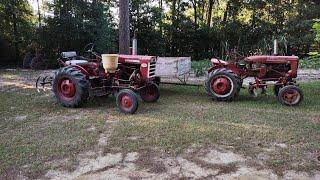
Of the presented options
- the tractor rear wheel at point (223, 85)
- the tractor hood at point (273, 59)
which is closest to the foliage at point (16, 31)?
the tractor rear wheel at point (223, 85)

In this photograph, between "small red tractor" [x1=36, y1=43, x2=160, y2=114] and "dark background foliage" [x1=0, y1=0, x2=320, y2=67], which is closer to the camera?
"small red tractor" [x1=36, y1=43, x2=160, y2=114]

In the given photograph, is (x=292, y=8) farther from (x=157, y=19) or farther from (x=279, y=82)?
(x=279, y=82)

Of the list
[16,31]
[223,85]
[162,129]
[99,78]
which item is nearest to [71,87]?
[99,78]

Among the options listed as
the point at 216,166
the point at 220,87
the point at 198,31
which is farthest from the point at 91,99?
the point at 198,31

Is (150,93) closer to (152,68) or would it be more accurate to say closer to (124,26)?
(152,68)

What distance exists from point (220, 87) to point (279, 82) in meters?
1.14

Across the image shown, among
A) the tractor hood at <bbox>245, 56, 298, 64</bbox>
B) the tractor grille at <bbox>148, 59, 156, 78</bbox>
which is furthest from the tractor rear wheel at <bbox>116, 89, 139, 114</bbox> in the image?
the tractor hood at <bbox>245, 56, 298, 64</bbox>

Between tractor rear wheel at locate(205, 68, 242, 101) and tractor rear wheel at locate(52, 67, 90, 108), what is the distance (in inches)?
95.0

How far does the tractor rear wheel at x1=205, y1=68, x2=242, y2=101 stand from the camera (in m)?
7.68

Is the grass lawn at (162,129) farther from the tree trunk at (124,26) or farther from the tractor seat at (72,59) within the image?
the tree trunk at (124,26)

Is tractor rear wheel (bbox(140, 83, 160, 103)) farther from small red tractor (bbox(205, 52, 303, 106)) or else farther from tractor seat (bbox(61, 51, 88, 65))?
tractor seat (bbox(61, 51, 88, 65))

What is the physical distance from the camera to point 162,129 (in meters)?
5.59

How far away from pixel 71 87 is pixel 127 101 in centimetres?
123

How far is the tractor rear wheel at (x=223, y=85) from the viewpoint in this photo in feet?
25.2
